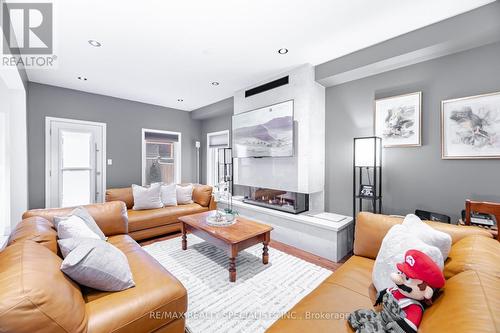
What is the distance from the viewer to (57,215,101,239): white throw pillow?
65.5 inches

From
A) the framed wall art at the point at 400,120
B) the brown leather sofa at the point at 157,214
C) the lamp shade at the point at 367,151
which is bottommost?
the brown leather sofa at the point at 157,214

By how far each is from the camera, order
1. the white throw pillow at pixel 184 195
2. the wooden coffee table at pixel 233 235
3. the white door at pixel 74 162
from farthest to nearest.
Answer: the white throw pillow at pixel 184 195
the white door at pixel 74 162
the wooden coffee table at pixel 233 235

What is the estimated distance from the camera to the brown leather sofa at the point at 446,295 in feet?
2.57

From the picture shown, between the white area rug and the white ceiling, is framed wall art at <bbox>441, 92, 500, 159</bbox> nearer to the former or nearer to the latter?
the white ceiling

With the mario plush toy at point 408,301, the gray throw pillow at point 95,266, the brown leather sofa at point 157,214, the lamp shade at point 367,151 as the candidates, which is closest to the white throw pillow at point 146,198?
the brown leather sofa at point 157,214

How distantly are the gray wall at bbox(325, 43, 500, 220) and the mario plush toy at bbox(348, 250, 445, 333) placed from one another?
1.82 meters

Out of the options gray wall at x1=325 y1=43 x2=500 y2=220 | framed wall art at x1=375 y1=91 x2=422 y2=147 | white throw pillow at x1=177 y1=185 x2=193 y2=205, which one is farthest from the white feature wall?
white throw pillow at x1=177 y1=185 x2=193 y2=205

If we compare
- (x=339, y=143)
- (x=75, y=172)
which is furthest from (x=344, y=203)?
(x=75, y=172)

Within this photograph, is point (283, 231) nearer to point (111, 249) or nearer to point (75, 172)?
point (111, 249)

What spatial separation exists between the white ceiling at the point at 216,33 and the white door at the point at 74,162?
3.04ft

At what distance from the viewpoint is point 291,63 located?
3.05 metres

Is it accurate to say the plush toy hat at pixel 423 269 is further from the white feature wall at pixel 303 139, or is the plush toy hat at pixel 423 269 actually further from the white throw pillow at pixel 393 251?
the white feature wall at pixel 303 139

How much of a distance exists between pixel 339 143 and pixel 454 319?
105 inches

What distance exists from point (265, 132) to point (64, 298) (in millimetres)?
3083
